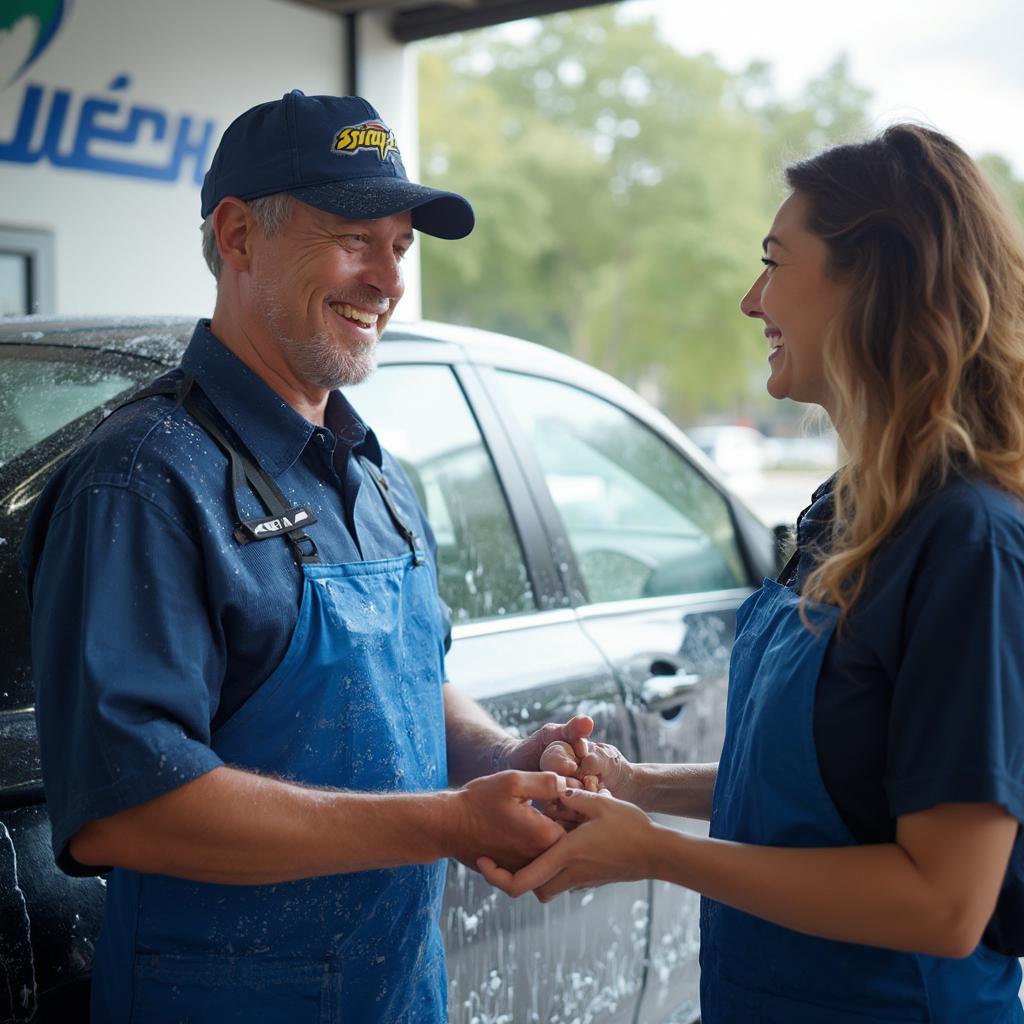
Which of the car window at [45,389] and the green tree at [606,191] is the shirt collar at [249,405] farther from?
the green tree at [606,191]

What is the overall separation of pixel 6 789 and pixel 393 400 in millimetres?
1303

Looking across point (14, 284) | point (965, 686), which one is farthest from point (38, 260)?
point (965, 686)

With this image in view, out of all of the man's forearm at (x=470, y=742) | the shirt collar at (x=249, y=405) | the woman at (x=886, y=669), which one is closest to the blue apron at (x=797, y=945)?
the woman at (x=886, y=669)

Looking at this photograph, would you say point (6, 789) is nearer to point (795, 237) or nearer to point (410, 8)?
point (795, 237)

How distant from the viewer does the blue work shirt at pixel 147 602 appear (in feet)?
5.23

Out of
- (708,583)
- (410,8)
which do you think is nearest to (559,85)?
(410,8)

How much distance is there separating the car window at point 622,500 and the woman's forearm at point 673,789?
1.13 m

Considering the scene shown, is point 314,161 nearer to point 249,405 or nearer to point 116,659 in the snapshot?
point 249,405

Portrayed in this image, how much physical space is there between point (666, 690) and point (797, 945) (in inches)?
53.9

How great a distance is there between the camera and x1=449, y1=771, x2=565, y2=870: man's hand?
181cm

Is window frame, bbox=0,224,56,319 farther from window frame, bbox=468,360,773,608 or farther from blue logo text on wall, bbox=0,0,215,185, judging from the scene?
window frame, bbox=468,360,773,608

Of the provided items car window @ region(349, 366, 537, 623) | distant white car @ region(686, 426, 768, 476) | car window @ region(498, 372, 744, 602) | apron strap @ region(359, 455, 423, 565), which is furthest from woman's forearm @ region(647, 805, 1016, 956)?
distant white car @ region(686, 426, 768, 476)

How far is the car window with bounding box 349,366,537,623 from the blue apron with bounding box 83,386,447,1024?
849 millimetres

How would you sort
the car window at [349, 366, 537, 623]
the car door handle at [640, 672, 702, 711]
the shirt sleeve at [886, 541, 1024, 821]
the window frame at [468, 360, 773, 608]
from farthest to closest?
the window frame at [468, 360, 773, 608] < the car door handle at [640, 672, 702, 711] < the car window at [349, 366, 537, 623] < the shirt sleeve at [886, 541, 1024, 821]
